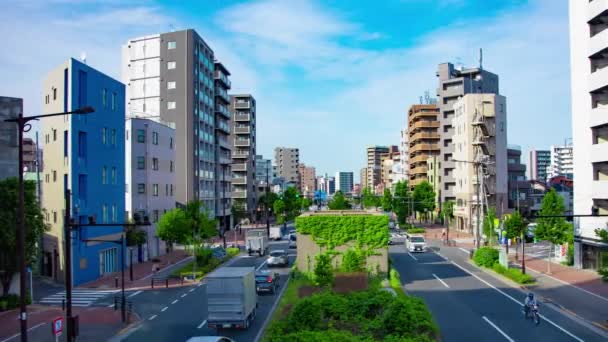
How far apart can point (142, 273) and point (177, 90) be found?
3751 centimetres

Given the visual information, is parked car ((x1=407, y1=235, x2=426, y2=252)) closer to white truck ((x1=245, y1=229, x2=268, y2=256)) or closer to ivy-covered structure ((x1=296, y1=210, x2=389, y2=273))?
white truck ((x1=245, y1=229, x2=268, y2=256))

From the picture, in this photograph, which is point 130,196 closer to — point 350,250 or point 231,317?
point 350,250

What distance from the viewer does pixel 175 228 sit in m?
51.5

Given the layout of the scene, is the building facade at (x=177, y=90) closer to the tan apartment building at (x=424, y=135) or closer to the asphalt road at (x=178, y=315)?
the asphalt road at (x=178, y=315)

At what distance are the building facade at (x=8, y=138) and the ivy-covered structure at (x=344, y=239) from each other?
2051 centimetres

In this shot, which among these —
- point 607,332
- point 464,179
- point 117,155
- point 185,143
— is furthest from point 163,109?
point 607,332

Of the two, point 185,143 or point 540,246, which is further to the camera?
point 185,143

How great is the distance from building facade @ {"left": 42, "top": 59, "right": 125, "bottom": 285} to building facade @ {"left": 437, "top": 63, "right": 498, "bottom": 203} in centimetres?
6378

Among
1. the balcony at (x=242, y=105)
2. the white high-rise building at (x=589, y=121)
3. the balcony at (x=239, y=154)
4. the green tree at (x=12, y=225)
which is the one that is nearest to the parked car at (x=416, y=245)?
the white high-rise building at (x=589, y=121)

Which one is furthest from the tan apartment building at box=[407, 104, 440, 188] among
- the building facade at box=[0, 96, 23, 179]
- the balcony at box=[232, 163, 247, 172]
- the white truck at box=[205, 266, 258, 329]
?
the white truck at box=[205, 266, 258, 329]

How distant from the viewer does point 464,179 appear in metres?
86.8

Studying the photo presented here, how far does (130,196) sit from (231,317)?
34876 millimetres

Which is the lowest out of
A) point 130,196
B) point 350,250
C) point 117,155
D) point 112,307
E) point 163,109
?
point 112,307

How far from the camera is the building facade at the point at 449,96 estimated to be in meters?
100
